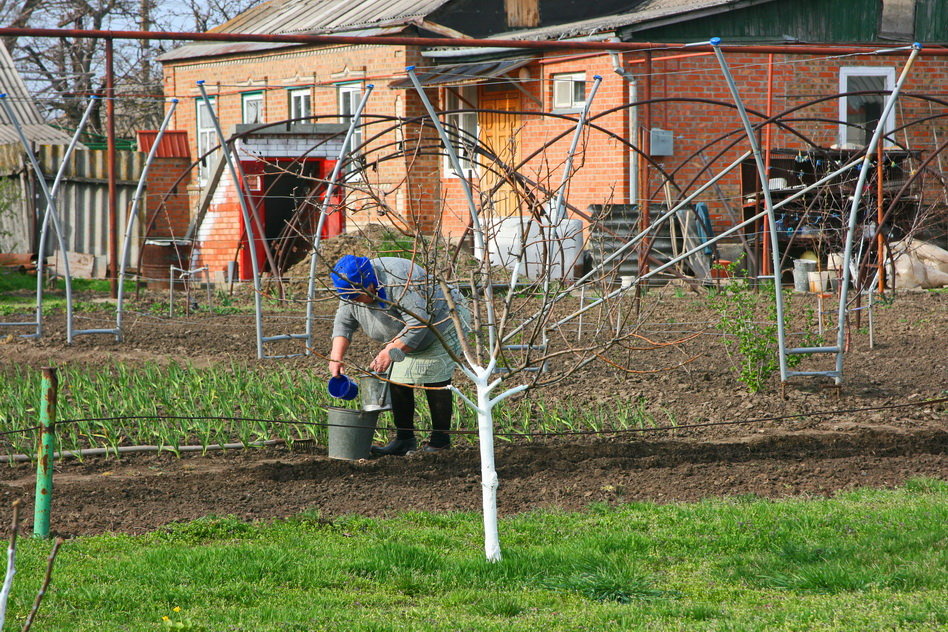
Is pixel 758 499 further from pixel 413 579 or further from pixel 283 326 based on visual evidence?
pixel 283 326

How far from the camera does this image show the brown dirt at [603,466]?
5.51m

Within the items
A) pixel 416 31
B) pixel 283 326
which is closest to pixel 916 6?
pixel 416 31

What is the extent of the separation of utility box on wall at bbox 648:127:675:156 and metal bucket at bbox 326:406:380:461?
32.9ft

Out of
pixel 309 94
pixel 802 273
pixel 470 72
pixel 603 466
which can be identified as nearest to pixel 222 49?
pixel 309 94

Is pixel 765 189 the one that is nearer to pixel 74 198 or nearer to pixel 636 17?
pixel 636 17

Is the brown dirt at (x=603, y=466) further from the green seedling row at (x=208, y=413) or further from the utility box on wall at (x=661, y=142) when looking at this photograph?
the utility box on wall at (x=661, y=142)

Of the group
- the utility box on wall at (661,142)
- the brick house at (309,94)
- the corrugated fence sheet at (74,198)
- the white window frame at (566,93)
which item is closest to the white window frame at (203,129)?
A: the brick house at (309,94)

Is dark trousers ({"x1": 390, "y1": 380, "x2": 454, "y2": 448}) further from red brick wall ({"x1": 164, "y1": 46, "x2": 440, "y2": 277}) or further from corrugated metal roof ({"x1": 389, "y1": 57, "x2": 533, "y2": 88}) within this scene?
corrugated metal roof ({"x1": 389, "y1": 57, "x2": 533, "y2": 88})

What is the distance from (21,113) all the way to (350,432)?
59.5 feet

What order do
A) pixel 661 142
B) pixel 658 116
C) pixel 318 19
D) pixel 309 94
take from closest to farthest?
pixel 661 142 < pixel 658 116 < pixel 309 94 < pixel 318 19

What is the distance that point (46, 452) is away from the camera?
183 inches

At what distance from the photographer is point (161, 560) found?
443 cm

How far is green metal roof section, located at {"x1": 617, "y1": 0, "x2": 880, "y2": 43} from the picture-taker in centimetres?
1645

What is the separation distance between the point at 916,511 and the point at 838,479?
803mm
